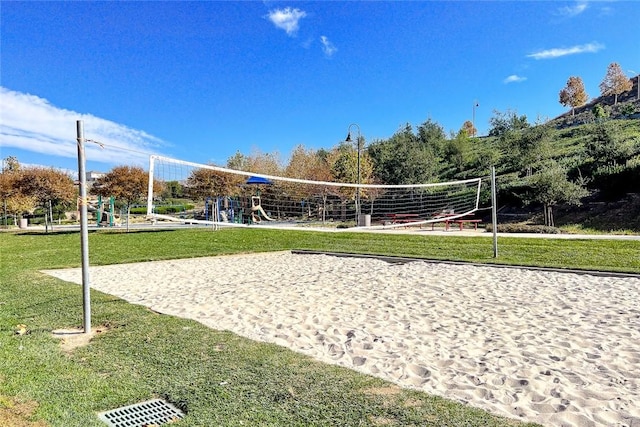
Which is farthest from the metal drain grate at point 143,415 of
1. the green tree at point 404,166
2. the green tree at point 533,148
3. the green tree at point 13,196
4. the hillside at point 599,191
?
the green tree at point 533,148

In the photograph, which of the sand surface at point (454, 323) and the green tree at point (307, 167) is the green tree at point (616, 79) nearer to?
the green tree at point (307, 167)

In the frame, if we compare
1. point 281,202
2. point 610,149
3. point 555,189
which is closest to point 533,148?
point 610,149

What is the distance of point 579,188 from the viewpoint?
19.9 metres

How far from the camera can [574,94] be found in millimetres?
64250

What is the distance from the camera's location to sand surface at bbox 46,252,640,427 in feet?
10.5

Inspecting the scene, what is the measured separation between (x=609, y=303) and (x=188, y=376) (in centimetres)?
570

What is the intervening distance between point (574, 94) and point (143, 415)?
75.0m

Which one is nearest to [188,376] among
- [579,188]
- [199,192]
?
[199,192]

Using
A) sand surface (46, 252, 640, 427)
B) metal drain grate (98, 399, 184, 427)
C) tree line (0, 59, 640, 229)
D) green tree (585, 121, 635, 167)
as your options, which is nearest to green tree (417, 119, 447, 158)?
tree line (0, 59, 640, 229)

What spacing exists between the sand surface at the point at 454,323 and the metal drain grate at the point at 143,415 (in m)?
1.49

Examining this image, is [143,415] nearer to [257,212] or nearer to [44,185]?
[257,212]

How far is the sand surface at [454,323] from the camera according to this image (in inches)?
126

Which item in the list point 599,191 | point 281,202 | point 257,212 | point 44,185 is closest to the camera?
point 257,212

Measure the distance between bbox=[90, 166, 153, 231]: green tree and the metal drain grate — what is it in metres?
20.8
